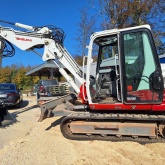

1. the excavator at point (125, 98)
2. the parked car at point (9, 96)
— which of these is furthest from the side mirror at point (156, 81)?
the parked car at point (9, 96)

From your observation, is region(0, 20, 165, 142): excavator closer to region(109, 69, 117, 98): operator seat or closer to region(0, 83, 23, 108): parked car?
region(109, 69, 117, 98): operator seat

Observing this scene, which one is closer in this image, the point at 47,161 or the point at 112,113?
the point at 47,161

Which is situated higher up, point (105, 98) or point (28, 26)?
point (28, 26)

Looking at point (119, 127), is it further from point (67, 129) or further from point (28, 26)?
point (28, 26)

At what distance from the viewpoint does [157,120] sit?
5.46m

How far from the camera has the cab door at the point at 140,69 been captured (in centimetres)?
546

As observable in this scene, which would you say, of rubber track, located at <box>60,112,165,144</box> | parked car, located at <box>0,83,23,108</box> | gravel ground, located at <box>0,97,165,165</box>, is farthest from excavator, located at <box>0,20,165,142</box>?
parked car, located at <box>0,83,23,108</box>

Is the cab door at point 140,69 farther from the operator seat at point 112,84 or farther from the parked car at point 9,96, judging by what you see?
the parked car at point 9,96

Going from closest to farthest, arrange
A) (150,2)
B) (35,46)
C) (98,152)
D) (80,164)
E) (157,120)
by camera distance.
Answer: (80,164)
(98,152)
(157,120)
(35,46)
(150,2)

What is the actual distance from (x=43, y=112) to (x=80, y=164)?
111 inches

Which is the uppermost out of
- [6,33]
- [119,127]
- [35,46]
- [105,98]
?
[6,33]

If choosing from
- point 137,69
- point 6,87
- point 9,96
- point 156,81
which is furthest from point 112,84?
point 6,87

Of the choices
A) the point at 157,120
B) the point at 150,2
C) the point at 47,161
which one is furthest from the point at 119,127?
the point at 150,2

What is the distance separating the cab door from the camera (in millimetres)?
5465
